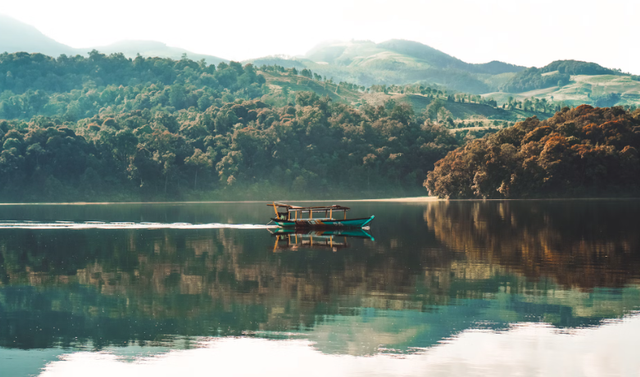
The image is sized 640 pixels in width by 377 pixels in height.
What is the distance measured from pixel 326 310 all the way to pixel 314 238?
79.3ft

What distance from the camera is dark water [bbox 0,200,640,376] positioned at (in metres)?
14.1

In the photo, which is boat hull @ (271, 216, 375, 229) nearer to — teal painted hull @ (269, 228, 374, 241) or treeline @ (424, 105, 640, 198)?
teal painted hull @ (269, 228, 374, 241)

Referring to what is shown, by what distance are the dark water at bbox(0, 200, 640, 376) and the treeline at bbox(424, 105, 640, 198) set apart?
239 ft

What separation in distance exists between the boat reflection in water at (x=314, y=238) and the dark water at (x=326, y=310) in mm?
1751

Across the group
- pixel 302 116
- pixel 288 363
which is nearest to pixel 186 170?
pixel 302 116

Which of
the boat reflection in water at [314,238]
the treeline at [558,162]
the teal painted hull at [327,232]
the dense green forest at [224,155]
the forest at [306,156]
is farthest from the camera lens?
the dense green forest at [224,155]

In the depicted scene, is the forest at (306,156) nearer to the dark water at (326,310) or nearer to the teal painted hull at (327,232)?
the teal painted hull at (327,232)

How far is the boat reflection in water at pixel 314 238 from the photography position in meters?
36.8

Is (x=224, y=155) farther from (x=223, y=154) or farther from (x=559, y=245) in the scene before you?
(x=559, y=245)

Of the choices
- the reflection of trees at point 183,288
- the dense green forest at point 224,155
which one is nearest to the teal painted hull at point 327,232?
the reflection of trees at point 183,288

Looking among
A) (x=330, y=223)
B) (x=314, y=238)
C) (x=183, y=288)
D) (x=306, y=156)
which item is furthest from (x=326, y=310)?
(x=306, y=156)

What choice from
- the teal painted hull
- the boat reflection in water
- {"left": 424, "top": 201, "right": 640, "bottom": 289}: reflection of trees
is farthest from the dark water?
the teal painted hull

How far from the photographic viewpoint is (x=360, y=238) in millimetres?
41719

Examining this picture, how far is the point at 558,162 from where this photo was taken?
102 m
